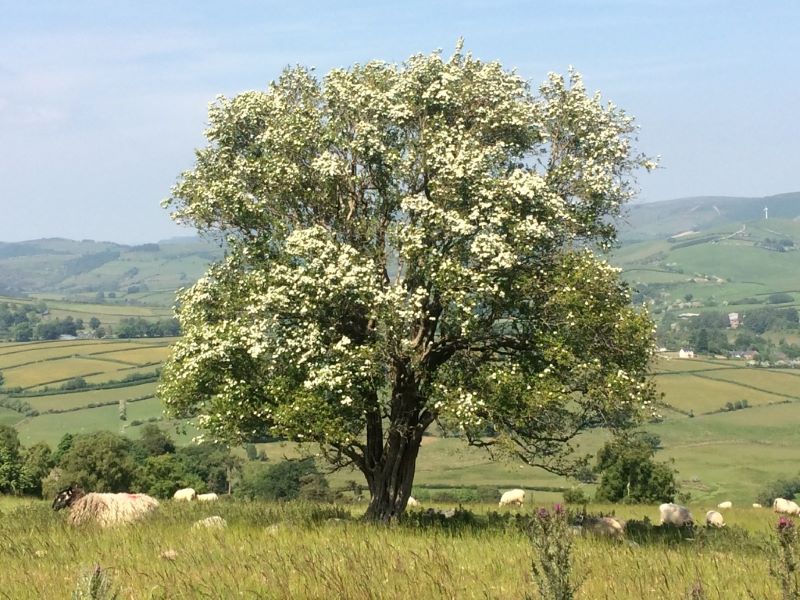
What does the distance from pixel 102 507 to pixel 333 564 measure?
476 inches

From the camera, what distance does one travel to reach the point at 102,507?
2189 cm

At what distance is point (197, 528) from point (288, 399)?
13.9 feet

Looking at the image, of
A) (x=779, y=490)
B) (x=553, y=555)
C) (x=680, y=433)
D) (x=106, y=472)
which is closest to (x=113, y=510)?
(x=553, y=555)

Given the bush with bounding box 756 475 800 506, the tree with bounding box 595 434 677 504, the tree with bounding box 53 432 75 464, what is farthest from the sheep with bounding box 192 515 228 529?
the bush with bounding box 756 475 800 506

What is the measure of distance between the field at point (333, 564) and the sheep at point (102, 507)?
30.9 inches

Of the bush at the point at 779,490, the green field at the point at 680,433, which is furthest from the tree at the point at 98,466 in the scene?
the bush at the point at 779,490

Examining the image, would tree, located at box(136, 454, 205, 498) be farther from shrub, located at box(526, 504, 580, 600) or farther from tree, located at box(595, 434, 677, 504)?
shrub, located at box(526, 504, 580, 600)

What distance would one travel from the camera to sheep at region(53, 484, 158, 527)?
21158 mm

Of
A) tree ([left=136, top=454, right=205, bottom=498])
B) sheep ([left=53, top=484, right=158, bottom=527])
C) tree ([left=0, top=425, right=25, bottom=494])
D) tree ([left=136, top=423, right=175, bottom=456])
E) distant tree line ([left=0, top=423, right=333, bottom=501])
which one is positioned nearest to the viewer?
sheep ([left=53, top=484, right=158, bottom=527])

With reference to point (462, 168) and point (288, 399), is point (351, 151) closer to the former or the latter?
point (462, 168)

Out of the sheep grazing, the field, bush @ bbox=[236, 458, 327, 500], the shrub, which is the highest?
the shrub

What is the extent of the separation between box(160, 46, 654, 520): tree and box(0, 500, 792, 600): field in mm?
3654

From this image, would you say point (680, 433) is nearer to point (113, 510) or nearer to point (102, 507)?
point (113, 510)

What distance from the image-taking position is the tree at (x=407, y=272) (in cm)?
2120
